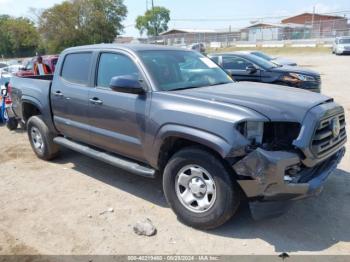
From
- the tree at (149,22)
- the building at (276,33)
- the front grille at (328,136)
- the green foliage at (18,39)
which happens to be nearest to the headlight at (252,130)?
the front grille at (328,136)

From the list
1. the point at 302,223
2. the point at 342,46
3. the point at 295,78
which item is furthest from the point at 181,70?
the point at 342,46

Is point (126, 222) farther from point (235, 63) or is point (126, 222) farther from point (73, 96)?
point (235, 63)

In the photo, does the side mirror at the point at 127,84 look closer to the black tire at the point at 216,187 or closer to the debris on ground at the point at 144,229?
the black tire at the point at 216,187

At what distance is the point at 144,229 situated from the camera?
12.9 feet

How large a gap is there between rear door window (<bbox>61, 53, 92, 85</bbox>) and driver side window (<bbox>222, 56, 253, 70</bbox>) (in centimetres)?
613

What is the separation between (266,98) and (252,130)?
61 centimetres

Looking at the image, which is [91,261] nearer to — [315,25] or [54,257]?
[54,257]

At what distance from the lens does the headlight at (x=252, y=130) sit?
11.3ft

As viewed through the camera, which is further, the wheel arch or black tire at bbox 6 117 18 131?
black tire at bbox 6 117 18 131

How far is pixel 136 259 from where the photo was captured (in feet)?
11.5

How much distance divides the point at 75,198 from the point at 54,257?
4.41 ft

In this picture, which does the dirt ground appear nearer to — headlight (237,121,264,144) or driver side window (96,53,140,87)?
headlight (237,121,264,144)

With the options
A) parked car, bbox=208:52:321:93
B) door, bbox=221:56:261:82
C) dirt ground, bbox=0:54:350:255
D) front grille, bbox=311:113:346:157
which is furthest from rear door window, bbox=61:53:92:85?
door, bbox=221:56:261:82

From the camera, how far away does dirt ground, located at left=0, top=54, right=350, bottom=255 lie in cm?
366
